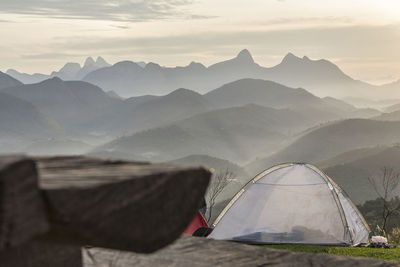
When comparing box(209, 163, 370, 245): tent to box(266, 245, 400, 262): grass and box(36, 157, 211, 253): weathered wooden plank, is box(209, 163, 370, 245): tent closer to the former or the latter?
box(266, 245, 400, 262): grass

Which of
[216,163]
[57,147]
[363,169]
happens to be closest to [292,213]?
[363,169]

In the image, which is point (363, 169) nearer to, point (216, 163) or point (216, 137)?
point (216, 163)

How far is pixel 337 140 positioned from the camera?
116m

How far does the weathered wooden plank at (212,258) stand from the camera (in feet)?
10.1

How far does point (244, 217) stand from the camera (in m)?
9.79

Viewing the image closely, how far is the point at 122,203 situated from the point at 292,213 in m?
8.27

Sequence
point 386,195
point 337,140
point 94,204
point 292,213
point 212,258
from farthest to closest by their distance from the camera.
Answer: point 337,140
point 386,195
point 292,213
point 212,258
point 94,204

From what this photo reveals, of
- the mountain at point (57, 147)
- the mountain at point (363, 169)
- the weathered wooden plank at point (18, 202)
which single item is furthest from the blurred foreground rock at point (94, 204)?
the mountain at point (57, 147)

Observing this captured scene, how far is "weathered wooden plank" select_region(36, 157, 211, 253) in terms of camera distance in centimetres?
147

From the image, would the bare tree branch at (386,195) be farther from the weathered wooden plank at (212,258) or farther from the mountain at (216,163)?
the mountain at (216,163)

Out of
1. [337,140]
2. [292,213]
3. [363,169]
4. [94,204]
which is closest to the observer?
[94,204]

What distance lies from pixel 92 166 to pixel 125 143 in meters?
162

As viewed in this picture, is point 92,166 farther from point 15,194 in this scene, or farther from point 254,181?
point 254,181

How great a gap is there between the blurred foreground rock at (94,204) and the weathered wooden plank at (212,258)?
134 centimetres
